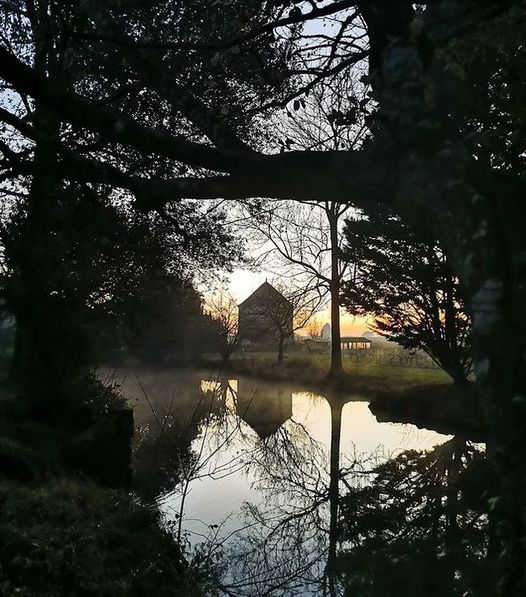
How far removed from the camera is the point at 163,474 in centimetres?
1134

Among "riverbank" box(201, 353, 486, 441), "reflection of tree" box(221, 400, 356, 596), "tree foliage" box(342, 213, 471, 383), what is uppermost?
"tree foliage" box(342, 213, 471, 383)

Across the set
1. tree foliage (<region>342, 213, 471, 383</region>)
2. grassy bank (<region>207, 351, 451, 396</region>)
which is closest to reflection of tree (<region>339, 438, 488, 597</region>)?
tree foliage (<region>342, 213, 471, 383</region>)

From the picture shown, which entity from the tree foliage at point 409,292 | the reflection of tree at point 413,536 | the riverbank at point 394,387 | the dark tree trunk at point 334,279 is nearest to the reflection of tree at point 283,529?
the reflection of tree at point 413,536

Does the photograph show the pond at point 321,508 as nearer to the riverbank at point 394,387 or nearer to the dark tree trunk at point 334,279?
the riverbank at point 394,387

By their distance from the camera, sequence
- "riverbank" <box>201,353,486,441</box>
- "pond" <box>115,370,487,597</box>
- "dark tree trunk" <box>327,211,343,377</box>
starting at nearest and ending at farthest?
"pond" <box>115,370,487,597</box> < "riverbank" <box>201,353,486,441</box> < "dark tree trunk" <box>327,211,343,377</box>

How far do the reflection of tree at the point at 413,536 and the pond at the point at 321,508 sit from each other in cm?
2

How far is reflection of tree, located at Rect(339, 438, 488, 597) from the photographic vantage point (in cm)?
671

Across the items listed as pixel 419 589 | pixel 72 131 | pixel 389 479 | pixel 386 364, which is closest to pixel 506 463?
pixel 419 589

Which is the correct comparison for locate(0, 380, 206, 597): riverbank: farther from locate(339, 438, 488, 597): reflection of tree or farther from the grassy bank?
the grassy bank

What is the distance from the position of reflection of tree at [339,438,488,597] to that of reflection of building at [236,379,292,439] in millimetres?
4147

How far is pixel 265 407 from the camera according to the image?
22.0 meters

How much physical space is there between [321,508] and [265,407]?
39.7 feet

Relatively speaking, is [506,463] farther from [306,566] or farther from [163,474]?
[163,474]

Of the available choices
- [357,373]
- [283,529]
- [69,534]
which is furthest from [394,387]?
[69,534]
